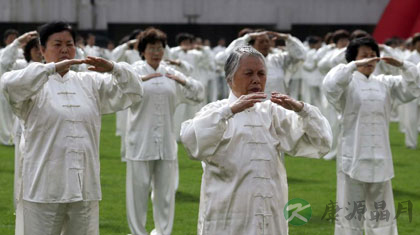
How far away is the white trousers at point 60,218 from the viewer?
595 cm

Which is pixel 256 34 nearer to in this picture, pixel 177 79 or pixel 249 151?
pixel 177 79

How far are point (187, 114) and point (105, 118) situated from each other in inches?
230

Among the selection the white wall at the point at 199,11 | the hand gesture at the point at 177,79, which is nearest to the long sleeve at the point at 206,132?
the hand gesture at the point at 177,79

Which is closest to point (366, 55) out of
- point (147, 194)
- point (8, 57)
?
point (147, 194)

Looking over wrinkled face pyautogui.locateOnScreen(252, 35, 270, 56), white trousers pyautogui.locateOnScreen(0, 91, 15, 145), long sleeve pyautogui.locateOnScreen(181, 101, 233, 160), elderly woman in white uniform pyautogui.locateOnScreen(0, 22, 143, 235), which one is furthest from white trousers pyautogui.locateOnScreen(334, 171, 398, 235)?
white trousers pyautogui.locateOnScreen(0, 91, 15, 145)

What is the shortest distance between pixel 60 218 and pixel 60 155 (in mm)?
410

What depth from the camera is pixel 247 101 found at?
4961 mm

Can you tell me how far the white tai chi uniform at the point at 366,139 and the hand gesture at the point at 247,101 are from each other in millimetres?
3076

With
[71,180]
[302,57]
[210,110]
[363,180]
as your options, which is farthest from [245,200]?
[302,57]

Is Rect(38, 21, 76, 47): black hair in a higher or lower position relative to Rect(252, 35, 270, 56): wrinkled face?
higher

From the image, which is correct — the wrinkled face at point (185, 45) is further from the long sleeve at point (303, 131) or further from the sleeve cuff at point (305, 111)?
the sleeve cuff at point (305, 111)

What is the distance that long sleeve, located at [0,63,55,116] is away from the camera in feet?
18.8

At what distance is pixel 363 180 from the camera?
26.2ft

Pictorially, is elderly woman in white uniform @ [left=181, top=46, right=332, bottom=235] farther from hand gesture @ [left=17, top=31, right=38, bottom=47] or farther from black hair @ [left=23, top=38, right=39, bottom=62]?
black hair @ [left=23, top=38, right=39, bottom=62]
